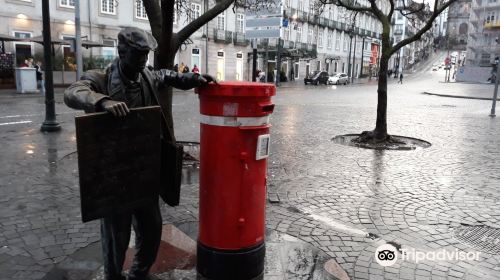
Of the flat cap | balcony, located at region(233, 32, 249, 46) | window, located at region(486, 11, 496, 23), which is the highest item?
window, located at region(486, 11, 496, 23)

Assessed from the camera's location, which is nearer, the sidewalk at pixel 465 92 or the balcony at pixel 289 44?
the sidewalk at pixel 465 92

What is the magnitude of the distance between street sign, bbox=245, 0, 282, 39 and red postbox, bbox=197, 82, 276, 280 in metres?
8.23

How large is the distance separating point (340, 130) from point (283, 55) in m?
36.7

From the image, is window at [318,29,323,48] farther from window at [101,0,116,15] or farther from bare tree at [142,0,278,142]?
bare tree at [142,0,278,142]

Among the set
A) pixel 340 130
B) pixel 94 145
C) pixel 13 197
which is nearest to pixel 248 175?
pixel 94 145

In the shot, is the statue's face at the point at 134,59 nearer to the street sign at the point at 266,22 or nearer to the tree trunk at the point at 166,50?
the tree trunk at the point at 166,50

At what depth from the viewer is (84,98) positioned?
2.46m

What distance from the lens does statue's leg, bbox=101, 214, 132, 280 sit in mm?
2928

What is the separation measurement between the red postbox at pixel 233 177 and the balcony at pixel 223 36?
1528 inches

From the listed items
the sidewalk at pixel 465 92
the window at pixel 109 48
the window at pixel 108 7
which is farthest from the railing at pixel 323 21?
the window at pixel 109 48

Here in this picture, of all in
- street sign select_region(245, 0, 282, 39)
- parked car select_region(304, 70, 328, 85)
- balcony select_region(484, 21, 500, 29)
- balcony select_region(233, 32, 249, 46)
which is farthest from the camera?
balcony select_region(484, 21, 500, 29)

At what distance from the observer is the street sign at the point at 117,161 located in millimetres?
2482

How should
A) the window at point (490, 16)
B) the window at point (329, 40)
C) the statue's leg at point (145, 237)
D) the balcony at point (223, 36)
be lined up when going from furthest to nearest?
the window at point (490, 16)
the window at point (329, 40)
the balcony at point (223, 36)
the statue's leg at point (145, 237)

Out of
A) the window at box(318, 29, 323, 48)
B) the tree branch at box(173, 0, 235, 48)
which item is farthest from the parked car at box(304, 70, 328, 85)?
the tree branch at box(173, 0, 235, 48)
